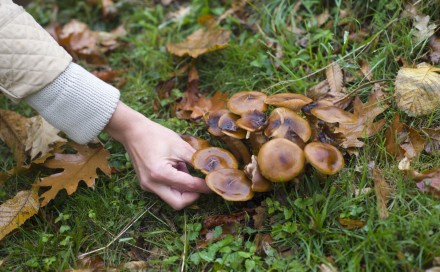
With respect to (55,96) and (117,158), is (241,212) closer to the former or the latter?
(117,158)

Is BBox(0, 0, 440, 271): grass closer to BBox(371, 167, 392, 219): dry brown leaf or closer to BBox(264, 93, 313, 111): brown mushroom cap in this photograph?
BBox(371, 167, 392, 219): dry brown leaf

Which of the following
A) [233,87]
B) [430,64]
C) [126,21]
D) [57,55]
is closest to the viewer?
[57,55]

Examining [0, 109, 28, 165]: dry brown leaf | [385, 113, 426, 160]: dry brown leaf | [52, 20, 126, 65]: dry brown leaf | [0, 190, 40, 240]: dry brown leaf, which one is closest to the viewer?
[385, 113, 426, 160]: dry brown leaf

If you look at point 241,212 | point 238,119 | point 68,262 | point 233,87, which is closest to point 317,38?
point 233,87

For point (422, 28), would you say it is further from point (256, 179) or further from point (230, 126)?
point (256, 179)

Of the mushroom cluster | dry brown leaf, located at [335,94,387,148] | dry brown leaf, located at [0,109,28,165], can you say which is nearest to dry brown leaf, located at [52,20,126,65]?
dry brown leaf, located at [0,109,28,165]

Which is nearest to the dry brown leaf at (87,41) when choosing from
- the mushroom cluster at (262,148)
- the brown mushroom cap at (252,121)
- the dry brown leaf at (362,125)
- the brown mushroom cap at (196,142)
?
the brown mushroom cap at (196,142)

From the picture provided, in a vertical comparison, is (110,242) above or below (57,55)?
below

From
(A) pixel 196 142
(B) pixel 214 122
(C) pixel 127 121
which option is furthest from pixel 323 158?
(C) pixel 127 121
